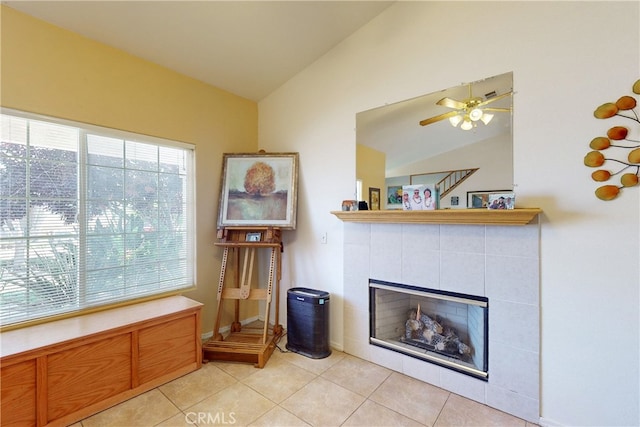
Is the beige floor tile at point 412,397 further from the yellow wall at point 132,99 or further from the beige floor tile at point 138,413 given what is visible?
the yellow wall at point 132,99

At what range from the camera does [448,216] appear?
2.04 m

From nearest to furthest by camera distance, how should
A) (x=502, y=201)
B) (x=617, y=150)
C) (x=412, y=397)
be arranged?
(x=617, y=150)
(x=502, y=201)
(x=412, y=397)

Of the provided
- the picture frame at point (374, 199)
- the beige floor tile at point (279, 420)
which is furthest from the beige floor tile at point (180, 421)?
the picture frame at point (374, 199)

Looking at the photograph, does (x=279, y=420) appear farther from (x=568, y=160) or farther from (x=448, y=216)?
(x=568, y=160)

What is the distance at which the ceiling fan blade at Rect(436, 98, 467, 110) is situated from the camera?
2.13 m

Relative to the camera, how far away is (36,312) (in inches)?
81.4

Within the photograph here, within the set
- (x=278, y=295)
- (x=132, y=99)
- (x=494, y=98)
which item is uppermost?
(x=132, y=99)

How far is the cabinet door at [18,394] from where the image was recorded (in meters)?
1.60

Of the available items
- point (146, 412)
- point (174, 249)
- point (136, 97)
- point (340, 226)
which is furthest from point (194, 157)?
point (146, 412)

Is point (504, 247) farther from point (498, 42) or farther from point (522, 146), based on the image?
point (498, 42)

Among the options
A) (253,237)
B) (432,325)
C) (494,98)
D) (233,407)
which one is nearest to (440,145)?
(494,98)

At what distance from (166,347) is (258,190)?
174 cm

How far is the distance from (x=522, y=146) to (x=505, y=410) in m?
1.85

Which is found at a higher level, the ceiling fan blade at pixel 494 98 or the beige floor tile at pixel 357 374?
the ceiling fan blade at pixel 494 98
